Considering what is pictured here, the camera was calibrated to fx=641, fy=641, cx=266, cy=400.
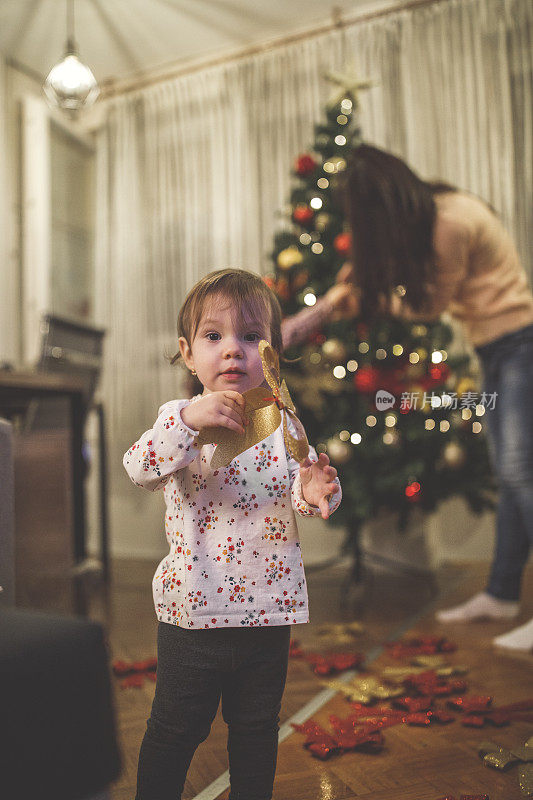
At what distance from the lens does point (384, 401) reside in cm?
85

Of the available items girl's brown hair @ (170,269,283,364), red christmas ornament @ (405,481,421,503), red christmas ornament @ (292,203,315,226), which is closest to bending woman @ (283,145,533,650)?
red christmas ornament @ (405,481,421,503)

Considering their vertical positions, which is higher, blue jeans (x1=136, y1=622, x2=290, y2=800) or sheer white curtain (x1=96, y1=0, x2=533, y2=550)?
sheer white curtain (x1=96, y1=0, x2=533, y2=550)

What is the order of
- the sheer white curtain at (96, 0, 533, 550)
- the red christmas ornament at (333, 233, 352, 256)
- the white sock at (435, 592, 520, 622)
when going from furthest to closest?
the sheer white curtain at (96, 0, 533, 550)
the red christmas ornament at (333, 233, 352, 256)
the white sock at (435, 592, 520, 622)

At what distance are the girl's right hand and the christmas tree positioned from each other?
133 centimetres

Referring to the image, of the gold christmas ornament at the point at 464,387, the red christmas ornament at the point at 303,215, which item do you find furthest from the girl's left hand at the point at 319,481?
the red christmas ornament at the point at 303,215

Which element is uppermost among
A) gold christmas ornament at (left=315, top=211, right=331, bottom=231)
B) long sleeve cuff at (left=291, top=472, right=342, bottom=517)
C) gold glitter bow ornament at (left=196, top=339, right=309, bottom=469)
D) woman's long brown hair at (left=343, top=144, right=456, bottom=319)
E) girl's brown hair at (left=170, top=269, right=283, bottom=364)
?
gold christmas ornament at (left=315, top=211, right=331, bottom=231)

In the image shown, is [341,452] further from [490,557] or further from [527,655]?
[490,557]

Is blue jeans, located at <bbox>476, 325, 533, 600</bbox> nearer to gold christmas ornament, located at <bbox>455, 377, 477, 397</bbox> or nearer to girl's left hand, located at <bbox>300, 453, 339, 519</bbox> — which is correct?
gold christmas ornament, located at <bbox>455, 377, 477, 397</bbox>

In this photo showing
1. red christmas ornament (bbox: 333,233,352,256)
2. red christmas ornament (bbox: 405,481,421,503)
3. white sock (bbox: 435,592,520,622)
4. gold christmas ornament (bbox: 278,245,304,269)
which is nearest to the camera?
white sock (bbox: 435,592,520,622)

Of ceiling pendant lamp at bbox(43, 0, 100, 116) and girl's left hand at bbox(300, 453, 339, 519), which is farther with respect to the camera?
ceiling pendant lamp at bbox(43, 0, 100, 116)

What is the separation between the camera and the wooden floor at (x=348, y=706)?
0.86 meters

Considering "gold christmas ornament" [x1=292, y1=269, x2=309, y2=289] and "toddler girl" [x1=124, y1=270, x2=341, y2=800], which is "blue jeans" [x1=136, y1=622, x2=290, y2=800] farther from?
"gold christmas ornament" [x1=292, y1=269, x2=309, y2=289]

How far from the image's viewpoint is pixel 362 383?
2.01m

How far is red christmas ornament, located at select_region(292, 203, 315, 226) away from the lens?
2.22 m
